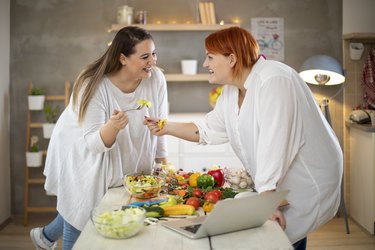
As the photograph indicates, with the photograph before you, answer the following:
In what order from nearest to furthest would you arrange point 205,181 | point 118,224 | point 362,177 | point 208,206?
point 118,224 → point 208,206 → point 205,181 → point 362,177

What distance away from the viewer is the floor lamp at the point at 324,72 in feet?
16.6

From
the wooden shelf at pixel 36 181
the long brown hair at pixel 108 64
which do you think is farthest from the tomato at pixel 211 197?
the wooden shelf at pixel 36 181

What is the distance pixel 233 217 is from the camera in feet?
6.52

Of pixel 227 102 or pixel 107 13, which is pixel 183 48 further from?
pixel 227 102

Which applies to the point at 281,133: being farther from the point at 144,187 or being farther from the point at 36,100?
the point at 36,100

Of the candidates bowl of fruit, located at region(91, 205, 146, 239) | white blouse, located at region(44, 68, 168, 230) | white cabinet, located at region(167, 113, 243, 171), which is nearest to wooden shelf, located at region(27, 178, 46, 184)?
white cabinet, located at region(167, 113, 243, 171)

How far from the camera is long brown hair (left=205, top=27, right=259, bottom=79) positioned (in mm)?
2528

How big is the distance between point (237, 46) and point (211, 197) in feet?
2.12

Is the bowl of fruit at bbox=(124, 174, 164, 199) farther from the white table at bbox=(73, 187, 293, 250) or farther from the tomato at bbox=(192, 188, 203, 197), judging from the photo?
the white table at bbox=(73, 187, 293, 250)

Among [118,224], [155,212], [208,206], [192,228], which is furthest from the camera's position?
[208,206]

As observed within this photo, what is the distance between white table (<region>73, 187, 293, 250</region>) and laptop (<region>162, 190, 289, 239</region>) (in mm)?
22

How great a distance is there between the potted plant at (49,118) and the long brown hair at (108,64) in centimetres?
243

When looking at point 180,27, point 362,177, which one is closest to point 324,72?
point 362,177

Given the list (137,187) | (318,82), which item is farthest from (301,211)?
(318,82)
